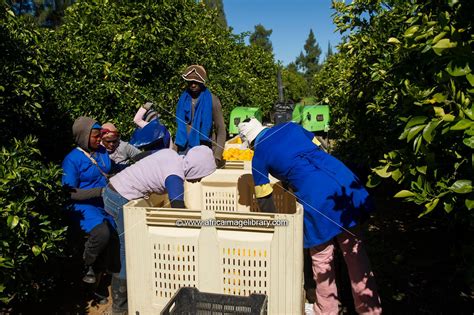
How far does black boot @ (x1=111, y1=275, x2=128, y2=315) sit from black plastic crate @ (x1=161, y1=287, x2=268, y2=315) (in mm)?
1023

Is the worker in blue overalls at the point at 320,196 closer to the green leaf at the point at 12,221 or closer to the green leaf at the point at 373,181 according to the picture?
the green leaf at the point at 373,181

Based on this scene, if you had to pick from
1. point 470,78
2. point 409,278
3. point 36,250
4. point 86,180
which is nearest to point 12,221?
point 36,250

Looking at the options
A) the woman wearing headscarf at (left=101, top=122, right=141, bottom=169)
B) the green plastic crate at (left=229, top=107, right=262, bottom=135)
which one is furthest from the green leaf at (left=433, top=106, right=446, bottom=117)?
the green plastic crate at (left=229, top=107, right=262, bottom=135)

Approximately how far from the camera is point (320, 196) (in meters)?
2.98

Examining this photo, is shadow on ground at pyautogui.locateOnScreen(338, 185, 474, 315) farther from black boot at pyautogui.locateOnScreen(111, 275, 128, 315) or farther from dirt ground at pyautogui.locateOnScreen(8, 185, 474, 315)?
black boot at pyautogui.locateOnScreen(111, 275, 128, 315)

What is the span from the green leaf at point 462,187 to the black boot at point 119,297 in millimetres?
2749

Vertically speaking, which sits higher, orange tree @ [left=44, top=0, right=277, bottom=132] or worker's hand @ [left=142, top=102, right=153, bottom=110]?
orange tree @ [left=44, top=0, right=277, bottom=132]

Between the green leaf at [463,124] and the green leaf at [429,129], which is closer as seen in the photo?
the green leaf at [463,124]

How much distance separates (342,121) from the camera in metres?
6.51

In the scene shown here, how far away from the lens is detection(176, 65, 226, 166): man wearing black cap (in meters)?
4.54

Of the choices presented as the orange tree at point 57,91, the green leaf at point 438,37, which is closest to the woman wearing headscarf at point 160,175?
the orange tree at point 57,91

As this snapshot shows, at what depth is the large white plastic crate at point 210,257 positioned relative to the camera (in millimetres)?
2502

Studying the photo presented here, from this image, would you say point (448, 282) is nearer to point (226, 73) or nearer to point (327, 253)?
point (327, 253)

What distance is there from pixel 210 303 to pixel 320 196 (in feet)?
3.56
